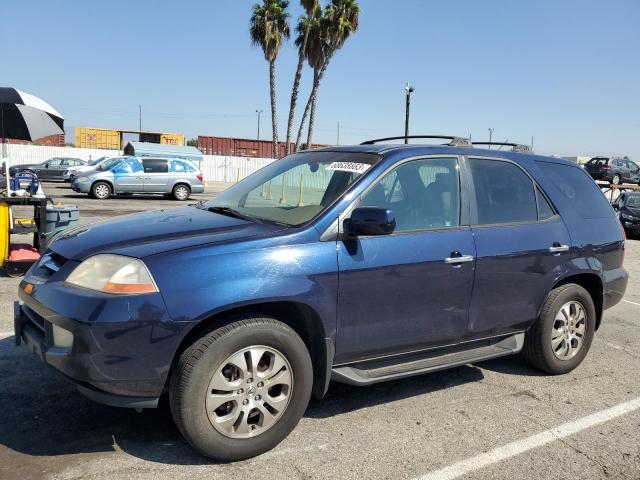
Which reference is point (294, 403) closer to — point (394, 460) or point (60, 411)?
point (394, 460)

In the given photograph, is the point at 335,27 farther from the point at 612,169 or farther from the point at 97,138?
the point at 97,138

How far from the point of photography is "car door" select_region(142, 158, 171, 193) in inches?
846

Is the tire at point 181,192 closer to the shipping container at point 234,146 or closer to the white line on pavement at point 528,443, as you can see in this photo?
the white line on pavement at point 528,443

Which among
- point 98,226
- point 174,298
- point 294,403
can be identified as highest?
point 98,226

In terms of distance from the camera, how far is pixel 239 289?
280cm

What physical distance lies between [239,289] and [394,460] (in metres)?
1.30

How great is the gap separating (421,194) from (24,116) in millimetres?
7118

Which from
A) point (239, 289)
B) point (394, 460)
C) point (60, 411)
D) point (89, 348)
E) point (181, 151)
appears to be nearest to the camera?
point (89, 348)

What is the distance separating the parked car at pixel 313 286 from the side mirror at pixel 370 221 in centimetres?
1

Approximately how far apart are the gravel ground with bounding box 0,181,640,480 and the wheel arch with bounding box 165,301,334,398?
45 centimetres

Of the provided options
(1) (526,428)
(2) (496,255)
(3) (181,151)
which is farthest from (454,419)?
(3) (181,151)

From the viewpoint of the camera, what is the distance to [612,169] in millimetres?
30266

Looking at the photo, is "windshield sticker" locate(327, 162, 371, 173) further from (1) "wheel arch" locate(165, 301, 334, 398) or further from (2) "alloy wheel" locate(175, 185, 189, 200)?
(2) "alloy wheel" locate(175, 185, 189, 200)

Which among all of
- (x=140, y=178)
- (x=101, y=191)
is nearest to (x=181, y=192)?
(x=140, y=178)
